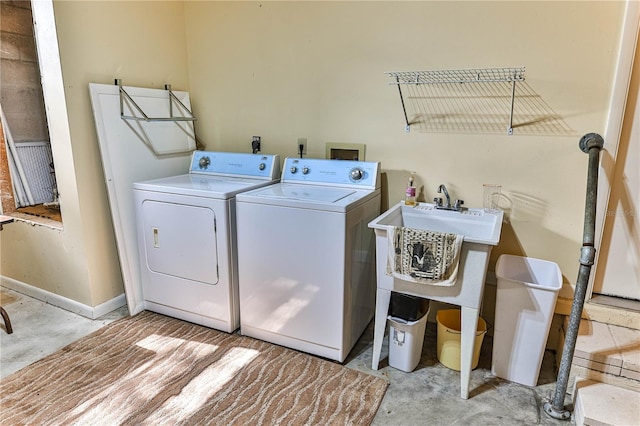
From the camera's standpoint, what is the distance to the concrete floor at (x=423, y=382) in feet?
5.69

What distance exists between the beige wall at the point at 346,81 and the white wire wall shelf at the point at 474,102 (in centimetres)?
5

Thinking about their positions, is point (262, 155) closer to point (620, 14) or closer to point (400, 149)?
point (400, 149)

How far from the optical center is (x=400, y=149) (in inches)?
95.2

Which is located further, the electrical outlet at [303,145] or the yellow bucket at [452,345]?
the electrical outlet at [303,145]

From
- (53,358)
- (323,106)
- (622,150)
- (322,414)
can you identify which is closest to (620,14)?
(622,150)

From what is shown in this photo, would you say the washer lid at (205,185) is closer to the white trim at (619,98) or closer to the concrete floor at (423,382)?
the concrete floor at (423,382)

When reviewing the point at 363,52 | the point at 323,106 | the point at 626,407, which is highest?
the point at 363,52

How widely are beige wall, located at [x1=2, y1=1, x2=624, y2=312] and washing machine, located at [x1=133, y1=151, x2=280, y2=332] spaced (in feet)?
0.94

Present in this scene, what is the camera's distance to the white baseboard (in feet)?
8.37

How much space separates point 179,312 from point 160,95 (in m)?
1.54

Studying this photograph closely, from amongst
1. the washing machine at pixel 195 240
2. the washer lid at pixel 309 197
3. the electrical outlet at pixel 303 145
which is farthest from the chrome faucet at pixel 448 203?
the washing machine at pixel 195 240

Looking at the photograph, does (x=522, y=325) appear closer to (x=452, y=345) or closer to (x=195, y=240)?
(x=452, y=345)

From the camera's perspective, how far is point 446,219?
2.19 meters

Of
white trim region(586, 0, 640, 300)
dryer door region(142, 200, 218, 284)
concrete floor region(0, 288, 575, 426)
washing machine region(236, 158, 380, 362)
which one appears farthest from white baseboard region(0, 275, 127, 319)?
white trim region(586, 0, 640, 300)
